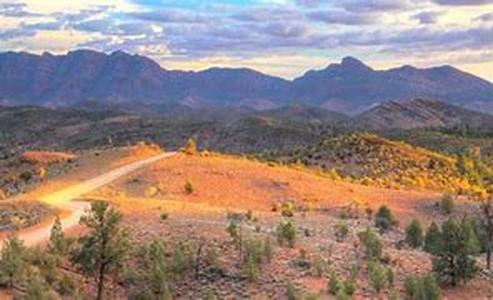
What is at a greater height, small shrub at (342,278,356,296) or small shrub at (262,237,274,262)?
small shrub at (262,237,274,262)

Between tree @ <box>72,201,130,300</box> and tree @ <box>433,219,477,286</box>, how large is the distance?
11585mm

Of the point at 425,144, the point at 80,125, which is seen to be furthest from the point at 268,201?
the point at 80,125

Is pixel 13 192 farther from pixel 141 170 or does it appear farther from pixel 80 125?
pixel 80 125

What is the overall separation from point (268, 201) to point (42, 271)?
23354 millimetres

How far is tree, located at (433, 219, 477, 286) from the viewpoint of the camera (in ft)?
103

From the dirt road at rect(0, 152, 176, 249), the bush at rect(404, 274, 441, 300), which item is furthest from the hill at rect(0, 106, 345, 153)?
the bush at rect(404, 274, 441, 300)

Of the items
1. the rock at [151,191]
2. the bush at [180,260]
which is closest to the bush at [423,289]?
the bush at [180,260]

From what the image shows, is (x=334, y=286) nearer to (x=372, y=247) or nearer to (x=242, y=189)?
(x=372, y=247)

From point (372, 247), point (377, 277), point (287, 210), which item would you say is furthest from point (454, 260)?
point (287, 210)

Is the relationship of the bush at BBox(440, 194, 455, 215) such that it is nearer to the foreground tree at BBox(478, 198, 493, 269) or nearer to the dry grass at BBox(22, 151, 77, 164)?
the foreground tree at BBox(478, 198, 493, 269)

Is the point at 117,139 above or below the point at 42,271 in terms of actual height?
below

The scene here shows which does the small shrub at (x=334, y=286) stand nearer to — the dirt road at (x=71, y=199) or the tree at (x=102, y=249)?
the tree at (x=102, y=249)

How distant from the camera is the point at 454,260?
3162 cm

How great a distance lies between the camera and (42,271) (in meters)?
26.1
